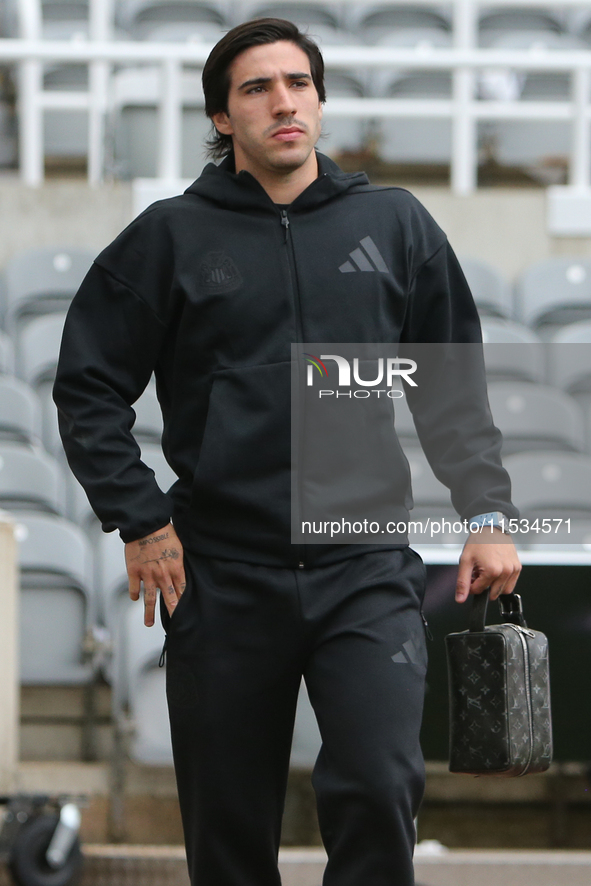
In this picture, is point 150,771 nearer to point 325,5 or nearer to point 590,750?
point 590,750

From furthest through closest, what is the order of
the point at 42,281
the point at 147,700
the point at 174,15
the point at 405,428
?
the point at 174,15 → the point at 42,281 → the point at 405,428 → the point at 147,700

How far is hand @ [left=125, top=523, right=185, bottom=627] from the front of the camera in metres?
1.95

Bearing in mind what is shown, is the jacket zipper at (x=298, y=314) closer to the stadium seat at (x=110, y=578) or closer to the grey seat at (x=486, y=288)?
the stadium seat at (x=110, y=578)

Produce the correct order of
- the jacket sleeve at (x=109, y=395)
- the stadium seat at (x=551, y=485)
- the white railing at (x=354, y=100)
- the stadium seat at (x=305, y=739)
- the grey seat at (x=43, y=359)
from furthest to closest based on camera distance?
1. the white railing at (x=354, y=100)
2. the grey seat at (x=43, y=359)
3. the stadium seat at (x=551, y=485)
4. the stadium seat at (x=305, y=739)
5. the jacket sleeve at (x=109, y=395)

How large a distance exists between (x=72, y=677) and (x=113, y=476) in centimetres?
189

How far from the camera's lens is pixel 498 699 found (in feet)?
6.39

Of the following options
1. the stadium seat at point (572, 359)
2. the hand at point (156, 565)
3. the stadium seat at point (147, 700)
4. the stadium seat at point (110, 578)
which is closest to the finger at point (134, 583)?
the hand at point (156, 565)

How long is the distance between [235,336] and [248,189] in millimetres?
260

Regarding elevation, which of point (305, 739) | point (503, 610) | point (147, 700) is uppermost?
point (503, 610)

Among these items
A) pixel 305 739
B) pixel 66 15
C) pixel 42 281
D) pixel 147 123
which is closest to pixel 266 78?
pixel 305 739

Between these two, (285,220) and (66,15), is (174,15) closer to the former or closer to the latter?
(66,15)

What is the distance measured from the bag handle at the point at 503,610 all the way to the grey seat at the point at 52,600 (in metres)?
1.95

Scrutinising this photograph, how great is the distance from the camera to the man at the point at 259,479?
1877 millimetres

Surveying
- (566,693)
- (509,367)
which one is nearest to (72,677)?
(566,693)
